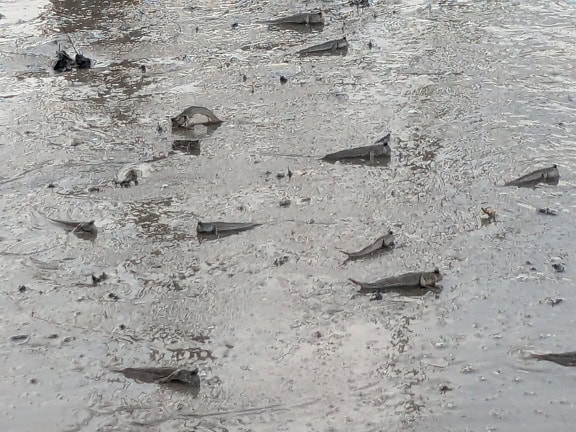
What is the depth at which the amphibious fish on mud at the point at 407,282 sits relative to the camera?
13.9 feet

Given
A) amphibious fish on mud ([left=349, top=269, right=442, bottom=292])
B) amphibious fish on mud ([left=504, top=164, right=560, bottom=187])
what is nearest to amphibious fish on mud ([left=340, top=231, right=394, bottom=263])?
amphibious fish on mud ([left=349, top=269, right=442, bottom=292])

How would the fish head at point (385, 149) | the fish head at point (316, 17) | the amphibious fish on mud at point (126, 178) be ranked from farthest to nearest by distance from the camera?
the fish head at point (316, 17)
the fish head at point (385, 149)
the amphibious fish on mud at point (126, 178)

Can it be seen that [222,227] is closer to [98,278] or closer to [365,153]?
[98,278]

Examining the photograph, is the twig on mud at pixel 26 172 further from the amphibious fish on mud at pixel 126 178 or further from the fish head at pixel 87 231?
the fish head at pixel 87 231

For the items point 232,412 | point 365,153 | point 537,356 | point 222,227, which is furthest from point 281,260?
point 537,356

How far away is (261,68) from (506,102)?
241cm

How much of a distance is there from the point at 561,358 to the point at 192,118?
12.3 ft

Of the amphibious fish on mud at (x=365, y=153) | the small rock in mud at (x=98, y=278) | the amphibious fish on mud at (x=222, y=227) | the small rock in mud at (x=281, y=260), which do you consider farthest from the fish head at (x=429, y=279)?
the small rock in mud at (x=98, y=278)

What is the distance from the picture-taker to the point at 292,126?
20.6ft

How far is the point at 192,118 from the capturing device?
6387mm

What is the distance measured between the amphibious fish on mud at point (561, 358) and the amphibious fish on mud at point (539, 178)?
174 cm

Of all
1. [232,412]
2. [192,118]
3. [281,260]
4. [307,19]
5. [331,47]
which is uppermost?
[307,19]

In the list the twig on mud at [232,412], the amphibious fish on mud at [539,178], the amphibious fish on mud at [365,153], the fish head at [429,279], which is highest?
the amphibious fish on mud at [365,153]

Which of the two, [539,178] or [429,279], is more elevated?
[539,178]
